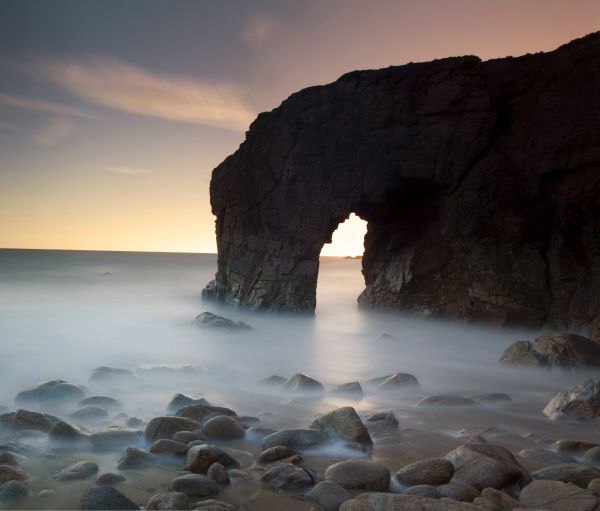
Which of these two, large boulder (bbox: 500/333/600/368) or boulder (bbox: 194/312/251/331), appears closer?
large boulder (bbox: 500/333/600/368)

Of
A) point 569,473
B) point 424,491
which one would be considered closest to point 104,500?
point 424,491

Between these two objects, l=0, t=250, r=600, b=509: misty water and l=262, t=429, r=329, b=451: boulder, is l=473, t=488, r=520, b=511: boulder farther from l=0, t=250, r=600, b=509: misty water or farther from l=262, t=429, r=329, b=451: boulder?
l=262, t=429, r=329, b=451: boulder

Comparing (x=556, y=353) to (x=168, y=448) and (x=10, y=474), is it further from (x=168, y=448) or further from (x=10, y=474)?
(x=10, y=474)

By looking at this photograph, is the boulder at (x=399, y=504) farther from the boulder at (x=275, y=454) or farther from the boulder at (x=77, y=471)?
the boulder at (x=77, y=471)

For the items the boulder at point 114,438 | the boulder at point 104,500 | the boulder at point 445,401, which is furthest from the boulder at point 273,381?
the boulder at point 104,500

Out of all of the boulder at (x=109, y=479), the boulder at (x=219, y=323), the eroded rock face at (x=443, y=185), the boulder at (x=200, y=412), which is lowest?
the boulder at (x=109, y=479)

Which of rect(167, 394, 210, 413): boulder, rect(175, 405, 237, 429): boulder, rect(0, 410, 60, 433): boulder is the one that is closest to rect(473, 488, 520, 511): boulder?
rect(175, 405, 237, 429): boulder

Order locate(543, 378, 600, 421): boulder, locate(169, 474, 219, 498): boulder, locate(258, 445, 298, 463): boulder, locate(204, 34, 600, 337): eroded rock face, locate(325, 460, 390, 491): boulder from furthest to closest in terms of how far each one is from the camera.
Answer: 1. locate(204, 34, 600, 337): eroded rock face
2. locate(543, 378, 600, 421): boulder
3. locate(258, 445, 298, 463): boulder
4. locate(325, 460, 390, 491): boulder
5. locate(169, 474, 219, 498): boulder

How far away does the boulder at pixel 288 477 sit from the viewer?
395 centimetres

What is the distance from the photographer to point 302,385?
7.36 metres

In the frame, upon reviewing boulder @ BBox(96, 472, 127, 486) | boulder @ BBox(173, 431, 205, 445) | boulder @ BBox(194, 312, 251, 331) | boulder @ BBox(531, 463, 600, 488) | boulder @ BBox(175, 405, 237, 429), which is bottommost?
boulder @ BBox(96, 472, 127, 486)

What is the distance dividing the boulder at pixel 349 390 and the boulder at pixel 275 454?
277cm

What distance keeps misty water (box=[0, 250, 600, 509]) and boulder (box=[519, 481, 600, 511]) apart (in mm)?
1092

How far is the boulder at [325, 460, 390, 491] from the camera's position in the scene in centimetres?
394
